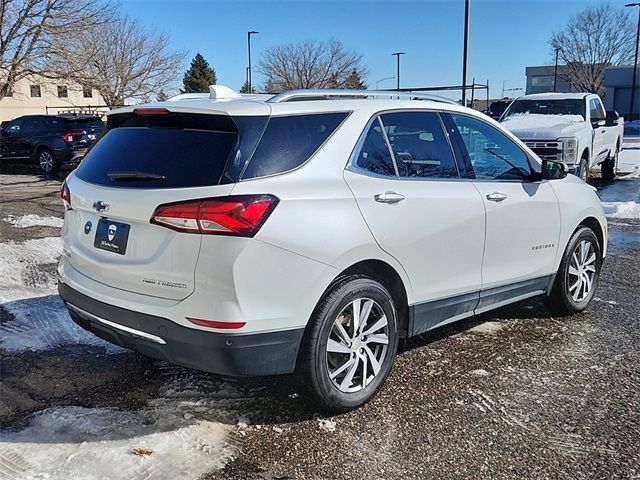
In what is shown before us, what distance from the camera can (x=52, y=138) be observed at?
16.1m

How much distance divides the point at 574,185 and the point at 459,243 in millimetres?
1738

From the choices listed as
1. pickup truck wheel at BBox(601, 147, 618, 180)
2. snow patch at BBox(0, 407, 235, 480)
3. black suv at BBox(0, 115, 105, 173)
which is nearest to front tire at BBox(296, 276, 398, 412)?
snow patch at BBox(0, 407, 235, 480)

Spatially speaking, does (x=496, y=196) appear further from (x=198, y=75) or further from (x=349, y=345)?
(x=198, y=75)

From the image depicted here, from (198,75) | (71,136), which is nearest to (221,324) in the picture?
(71,136)

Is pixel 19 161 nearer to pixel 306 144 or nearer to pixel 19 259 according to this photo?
pixel 19 259

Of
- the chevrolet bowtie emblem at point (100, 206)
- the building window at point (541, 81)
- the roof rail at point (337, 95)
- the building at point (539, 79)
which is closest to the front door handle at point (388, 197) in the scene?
the roof rail at point (337, 95)

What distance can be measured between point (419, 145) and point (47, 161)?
580 inches

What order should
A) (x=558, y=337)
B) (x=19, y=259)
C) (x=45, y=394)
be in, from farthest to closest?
1. (x=19, y=259)
2. (x=558, y=337)
3. (x=45, y=394)

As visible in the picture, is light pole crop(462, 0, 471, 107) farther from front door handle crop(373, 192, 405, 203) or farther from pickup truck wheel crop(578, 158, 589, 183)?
front door handle crop(373, 192, 405, 203)

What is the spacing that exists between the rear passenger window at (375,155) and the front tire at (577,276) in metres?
2.15

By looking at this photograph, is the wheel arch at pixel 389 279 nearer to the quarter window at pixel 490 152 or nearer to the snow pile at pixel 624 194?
the quarter window at pixel 490 152

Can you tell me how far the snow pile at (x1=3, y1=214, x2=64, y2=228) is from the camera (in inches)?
337

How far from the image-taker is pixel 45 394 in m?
3.68

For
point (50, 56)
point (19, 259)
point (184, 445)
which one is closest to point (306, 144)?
point (184, 445)
